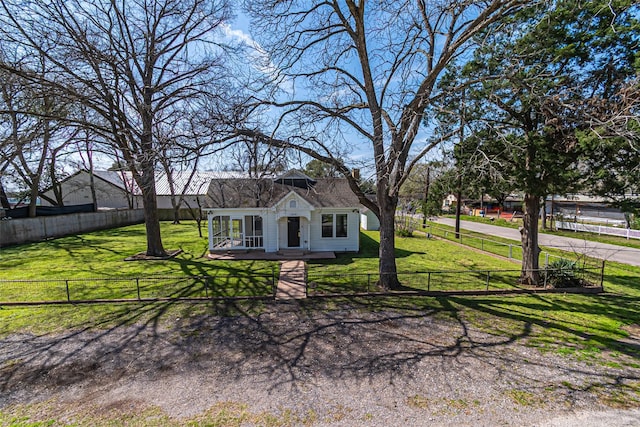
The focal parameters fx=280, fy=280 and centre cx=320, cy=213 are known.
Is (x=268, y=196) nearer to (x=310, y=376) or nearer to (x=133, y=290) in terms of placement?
(x=133, y=290)

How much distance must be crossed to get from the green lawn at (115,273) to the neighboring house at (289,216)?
2.49 m

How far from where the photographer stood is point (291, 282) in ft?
35.8

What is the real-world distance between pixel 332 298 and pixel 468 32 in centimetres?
907

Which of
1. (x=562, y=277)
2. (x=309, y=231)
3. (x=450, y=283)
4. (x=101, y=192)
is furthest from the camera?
(x=101, y=192)

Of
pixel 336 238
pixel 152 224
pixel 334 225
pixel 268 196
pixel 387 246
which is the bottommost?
pixel 336 238

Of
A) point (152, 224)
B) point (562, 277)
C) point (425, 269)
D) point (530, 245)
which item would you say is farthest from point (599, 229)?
point (152, 224)

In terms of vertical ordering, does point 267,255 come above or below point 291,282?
above

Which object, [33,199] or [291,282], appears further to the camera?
[33,199]

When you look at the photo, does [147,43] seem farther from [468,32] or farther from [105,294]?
[468,32]

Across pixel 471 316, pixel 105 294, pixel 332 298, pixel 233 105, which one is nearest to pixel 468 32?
pixel 233 105

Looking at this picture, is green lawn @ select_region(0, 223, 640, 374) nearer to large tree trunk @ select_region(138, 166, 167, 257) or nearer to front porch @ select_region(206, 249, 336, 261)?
front porch @ select_region(206, 249, 336, 261)

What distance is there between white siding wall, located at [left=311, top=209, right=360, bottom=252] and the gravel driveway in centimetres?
953

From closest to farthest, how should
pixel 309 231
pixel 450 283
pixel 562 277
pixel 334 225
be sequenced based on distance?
1. pixel 562 277
2. pixel 450 283
3. pixel 309 231
4. pixel 334 225

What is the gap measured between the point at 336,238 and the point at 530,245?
943 cm
